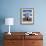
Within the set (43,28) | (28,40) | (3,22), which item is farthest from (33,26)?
(3,22)

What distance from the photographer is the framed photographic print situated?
176 inches

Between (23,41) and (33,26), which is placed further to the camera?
(33,26)

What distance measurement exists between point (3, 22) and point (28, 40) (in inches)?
45.9

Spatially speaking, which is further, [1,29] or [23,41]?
[1,29]

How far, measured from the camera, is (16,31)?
14.8 ft

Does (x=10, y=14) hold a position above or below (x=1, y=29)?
above

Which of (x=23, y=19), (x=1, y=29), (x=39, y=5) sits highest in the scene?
(x=39, y=5)

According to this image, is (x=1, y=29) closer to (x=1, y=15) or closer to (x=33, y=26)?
(x=1, y=15)

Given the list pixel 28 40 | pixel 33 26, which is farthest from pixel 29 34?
pixel 33 26

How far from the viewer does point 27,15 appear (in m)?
4.49

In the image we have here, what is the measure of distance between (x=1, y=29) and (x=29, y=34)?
1083mm

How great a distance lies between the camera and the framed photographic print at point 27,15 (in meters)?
4.48

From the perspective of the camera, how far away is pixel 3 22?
4512mm

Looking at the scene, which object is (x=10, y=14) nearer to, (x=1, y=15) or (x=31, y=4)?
(x=1, y=15)
